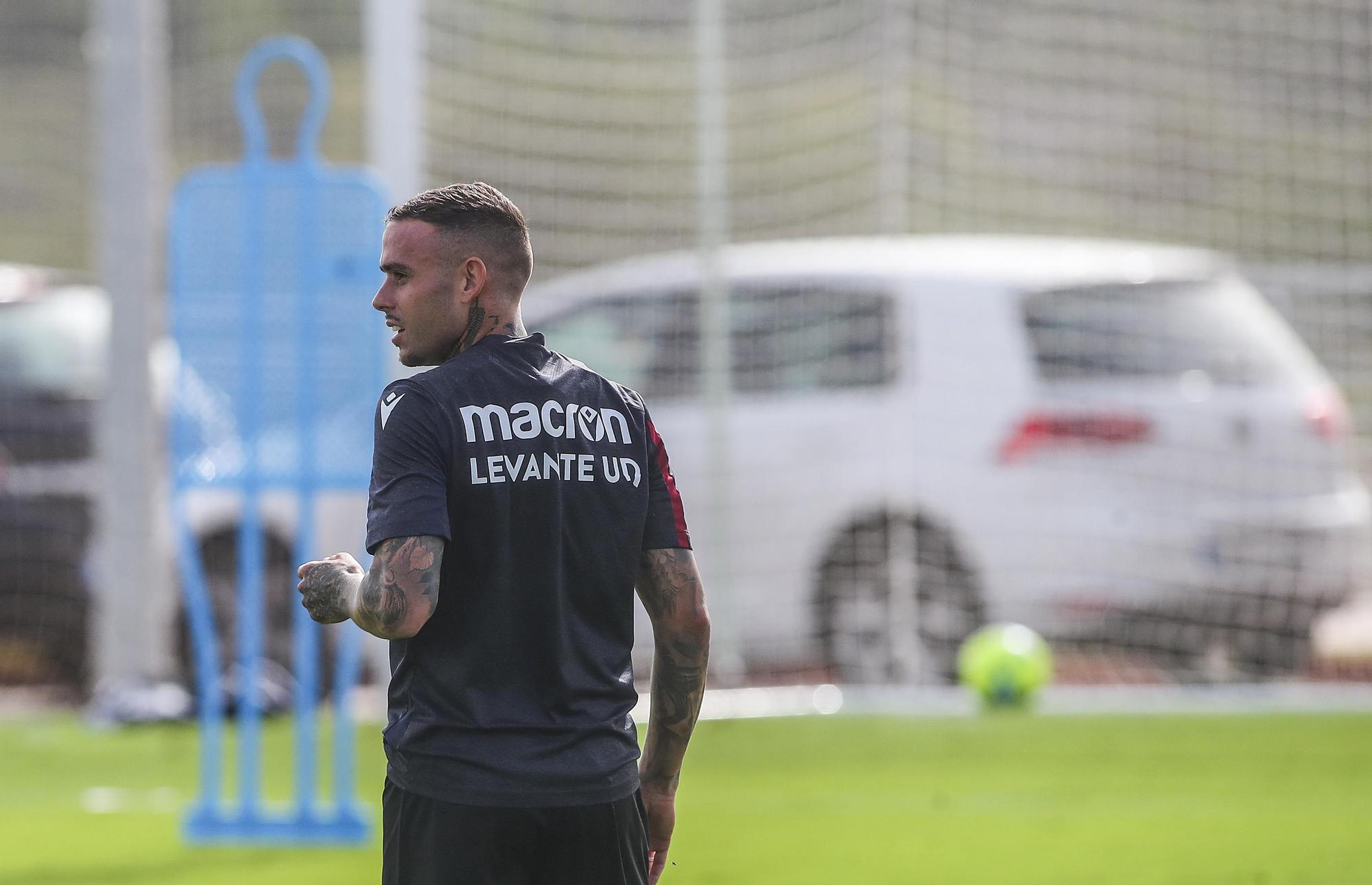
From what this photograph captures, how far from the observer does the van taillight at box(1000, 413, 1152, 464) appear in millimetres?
8344

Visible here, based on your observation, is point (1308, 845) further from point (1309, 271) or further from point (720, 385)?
point (1309, 271)

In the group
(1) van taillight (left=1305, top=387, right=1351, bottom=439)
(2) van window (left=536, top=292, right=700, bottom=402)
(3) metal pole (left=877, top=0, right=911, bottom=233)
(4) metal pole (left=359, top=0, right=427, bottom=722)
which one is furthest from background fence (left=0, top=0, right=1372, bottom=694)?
(4) metal pole (left=359, top=0, right=427, bottom=722)

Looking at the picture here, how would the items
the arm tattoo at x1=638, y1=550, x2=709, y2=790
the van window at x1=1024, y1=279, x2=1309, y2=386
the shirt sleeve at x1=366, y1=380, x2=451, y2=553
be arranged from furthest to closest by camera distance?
the van window at x1=1024, y1=279, x2=1309, y2=386 < the arm tattoo at x1=638, y1=550, x2=709, y2=790 < the shirt sleeve at x1=366, y1=380, x2=451, y2=553

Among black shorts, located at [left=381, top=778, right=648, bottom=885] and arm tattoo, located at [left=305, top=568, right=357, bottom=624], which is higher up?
arm tattoo, located at [left=305, top=568, right=357, bottom=624]

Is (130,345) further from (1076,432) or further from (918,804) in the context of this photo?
(918,804)

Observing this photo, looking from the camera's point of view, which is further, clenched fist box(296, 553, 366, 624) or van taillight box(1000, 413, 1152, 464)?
van taillight box(1000, 413, 1152, 464)

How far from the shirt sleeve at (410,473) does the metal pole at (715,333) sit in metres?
6.10

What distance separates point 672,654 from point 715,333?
578 cm

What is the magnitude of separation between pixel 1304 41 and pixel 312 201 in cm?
553

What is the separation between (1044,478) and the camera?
27.6 feet

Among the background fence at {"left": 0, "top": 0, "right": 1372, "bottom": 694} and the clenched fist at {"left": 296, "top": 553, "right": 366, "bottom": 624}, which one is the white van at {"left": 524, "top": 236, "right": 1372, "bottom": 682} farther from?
the clenched fist at {"left": 296, "top": 553, "right": 366, "bottom": 624}

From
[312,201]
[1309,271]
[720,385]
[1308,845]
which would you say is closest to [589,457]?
[312,201]

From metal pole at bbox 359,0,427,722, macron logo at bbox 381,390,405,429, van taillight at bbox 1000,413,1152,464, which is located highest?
metal pole at bbox 359,0,427,722

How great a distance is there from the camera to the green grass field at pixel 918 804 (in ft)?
16.8
